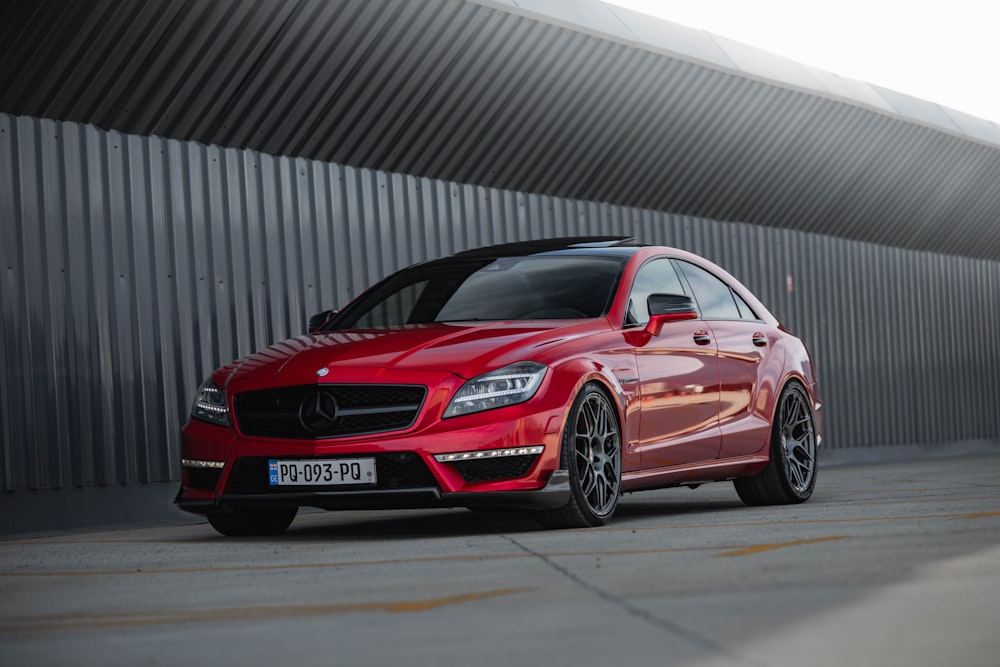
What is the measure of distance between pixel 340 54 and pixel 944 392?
14587 mm

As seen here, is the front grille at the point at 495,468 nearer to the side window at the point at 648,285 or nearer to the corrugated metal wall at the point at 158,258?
the side window at the point at 648,285

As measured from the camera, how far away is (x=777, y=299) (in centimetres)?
2016

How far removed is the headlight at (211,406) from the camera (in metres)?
8.04

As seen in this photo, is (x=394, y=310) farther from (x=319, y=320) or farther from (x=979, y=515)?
(x=979, y=515)

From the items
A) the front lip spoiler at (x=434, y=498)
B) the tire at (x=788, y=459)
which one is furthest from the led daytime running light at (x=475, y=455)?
the tire at (x=788, y=459)

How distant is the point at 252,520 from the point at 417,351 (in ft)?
4.85

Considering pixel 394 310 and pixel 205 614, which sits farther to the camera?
pixel 394 310

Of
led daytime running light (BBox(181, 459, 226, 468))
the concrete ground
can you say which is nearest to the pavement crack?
the concrete ground

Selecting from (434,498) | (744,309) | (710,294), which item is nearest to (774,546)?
(434,498)

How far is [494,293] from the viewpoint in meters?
8.80

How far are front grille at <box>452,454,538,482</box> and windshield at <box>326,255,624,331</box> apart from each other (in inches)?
46.9

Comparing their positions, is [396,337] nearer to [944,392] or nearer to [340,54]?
[340,54]

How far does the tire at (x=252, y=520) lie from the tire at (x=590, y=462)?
1558mm

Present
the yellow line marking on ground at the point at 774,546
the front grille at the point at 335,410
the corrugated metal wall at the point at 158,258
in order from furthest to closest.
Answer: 1. the corrugated metal wall at the point at 158,258
2. the front grille at the point at 335,410
3. the yellow line marking on ground at the point at 774,546
